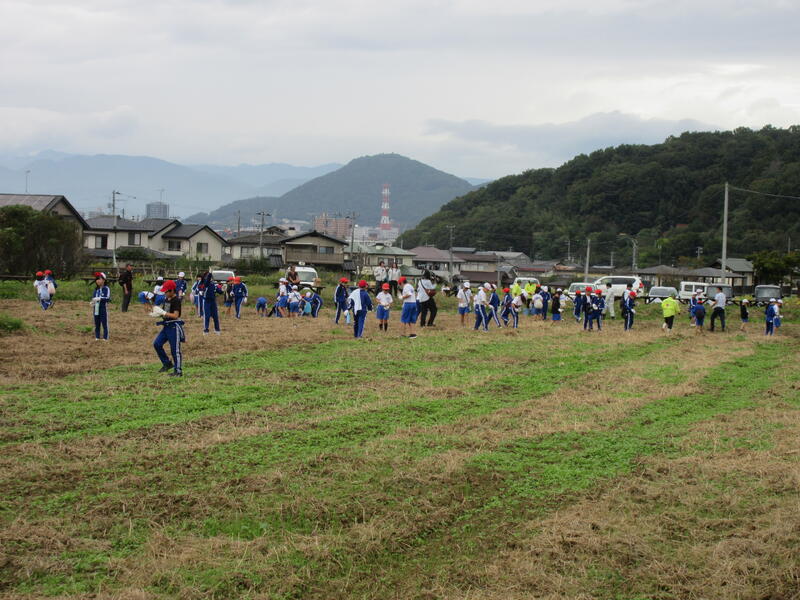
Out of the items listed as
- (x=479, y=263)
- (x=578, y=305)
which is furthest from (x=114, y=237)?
(x=578, y=305)

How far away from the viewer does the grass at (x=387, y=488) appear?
5.49m

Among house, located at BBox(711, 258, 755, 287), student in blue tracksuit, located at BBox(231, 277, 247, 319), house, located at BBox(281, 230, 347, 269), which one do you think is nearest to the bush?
student in blue tracksuit, located at BBox(231, 277, 247, 319)

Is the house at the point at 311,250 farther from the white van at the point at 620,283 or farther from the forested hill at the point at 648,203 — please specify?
the forested hill at the point at 648,203

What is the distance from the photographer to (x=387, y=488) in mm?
7250

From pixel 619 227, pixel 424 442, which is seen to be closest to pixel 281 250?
pixel 619 227

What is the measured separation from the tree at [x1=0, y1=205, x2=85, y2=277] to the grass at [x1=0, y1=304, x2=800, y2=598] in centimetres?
2558

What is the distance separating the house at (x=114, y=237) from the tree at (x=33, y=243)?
21648 millimetres

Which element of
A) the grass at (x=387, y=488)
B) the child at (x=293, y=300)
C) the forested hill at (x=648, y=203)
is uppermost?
the forested hill at (x=648, y=203)

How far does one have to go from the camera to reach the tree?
116 feet

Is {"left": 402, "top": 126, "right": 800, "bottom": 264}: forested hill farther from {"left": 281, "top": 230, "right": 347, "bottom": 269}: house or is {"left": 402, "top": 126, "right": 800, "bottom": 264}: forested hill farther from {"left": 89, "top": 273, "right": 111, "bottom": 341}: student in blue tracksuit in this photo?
{"left": 89, "top": 273, "right": 111, "bottom": 341}: student in blue tracksuit

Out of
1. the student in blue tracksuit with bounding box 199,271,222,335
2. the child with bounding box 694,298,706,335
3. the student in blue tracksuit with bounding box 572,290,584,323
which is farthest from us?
the student in blue tracksuit with bounding box 572,290,584,323

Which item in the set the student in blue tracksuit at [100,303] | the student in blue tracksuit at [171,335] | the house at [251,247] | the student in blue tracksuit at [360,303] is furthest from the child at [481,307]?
the house at [251,247]

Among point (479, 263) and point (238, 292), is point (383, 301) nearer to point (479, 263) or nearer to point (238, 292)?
point (238, 292)

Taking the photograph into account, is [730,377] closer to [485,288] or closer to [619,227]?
[485,288]
